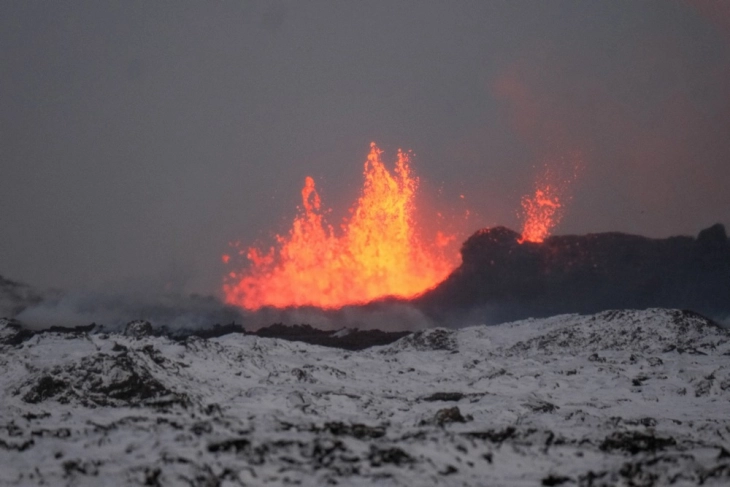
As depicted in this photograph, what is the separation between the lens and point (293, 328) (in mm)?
81625

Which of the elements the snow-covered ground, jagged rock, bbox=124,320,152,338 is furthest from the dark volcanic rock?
the snow-covered ground

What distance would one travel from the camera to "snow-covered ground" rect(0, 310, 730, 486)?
10.8 meters

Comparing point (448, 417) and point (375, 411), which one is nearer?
point (448, 417)

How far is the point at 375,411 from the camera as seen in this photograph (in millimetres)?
21844

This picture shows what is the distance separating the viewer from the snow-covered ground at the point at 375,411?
1077 cm

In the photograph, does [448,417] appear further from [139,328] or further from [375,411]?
[139,328]

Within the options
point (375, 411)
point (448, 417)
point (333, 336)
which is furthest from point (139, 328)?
point (448, 417)

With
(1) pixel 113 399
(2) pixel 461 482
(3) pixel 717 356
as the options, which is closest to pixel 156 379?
(1) pixel 113 399

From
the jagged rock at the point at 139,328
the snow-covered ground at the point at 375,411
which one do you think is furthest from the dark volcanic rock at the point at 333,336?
the snow-covered ground at the point at 375,411

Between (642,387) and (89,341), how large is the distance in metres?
28.1

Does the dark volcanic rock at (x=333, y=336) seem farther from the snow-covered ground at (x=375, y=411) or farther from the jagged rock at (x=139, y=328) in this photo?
the snow-covered ground at (x=375, y=411)

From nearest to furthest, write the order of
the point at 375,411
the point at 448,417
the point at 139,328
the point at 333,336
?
1. the point at 448,417
2. the point at 375,411
3. the point at 139,328
4. the point at 333,336

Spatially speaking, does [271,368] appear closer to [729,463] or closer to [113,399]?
[113,399]

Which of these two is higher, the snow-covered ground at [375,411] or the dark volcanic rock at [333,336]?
the dark volcanic rock at [333,336]
